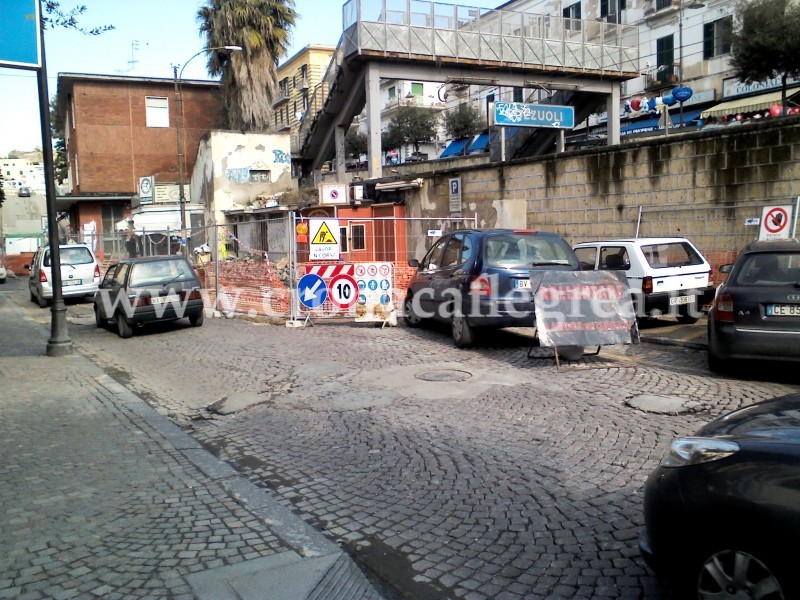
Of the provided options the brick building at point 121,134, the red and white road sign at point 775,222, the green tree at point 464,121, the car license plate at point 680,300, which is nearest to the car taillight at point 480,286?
the car license plate at point 680,300

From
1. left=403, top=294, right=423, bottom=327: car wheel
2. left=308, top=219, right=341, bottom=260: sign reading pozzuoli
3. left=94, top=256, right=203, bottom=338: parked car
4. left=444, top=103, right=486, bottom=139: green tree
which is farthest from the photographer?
left=444, top=103, right=486, bottom=139: green tree

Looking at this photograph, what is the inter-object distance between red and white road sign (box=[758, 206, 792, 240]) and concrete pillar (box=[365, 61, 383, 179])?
14.9 m

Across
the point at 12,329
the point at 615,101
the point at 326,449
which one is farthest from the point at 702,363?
the point at 615,101

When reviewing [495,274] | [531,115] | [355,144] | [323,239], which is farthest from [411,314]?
[355,144]

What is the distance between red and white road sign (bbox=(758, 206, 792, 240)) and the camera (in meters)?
12.0

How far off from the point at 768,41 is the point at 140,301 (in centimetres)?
2478

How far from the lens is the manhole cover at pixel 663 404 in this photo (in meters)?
6.96

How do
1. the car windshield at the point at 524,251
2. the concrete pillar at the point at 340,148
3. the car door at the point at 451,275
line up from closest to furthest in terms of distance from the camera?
the car windshield at the point at 524,251, the car door at the point at 451,275, the concrete pillar at the point at 340,148

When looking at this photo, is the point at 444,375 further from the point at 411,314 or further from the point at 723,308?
the point at 411,314

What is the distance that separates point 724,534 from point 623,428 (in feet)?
11.8

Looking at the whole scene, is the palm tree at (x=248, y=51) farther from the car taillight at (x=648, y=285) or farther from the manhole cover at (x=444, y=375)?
the manhole cover at (x=444, y=375)

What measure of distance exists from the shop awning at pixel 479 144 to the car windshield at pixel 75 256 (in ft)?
80.4

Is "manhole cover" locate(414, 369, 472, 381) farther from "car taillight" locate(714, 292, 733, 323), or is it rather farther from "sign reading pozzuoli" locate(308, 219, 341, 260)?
"sign reading pozzuoli" locate(308, 219, 341, 260)

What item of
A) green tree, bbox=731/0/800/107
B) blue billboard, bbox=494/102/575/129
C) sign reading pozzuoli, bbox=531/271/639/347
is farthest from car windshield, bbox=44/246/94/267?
green tree, bbox=731/0/800/107
